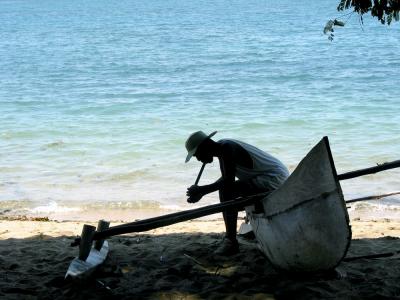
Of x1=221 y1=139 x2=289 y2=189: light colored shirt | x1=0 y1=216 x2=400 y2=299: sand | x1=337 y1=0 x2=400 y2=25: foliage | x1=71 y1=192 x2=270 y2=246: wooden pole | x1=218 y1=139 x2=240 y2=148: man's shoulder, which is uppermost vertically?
x1=337 y1=0 x2=400 y2=25: foliage

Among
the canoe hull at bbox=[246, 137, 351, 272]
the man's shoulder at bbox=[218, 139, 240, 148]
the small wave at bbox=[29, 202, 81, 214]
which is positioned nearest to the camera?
the canoe hull at bbox=[246, 137, 351, 272]

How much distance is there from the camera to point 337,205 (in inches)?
162

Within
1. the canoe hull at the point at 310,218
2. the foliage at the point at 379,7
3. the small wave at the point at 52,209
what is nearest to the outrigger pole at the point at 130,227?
the canoe hull at the point at 310,218

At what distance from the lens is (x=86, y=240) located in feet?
15.8

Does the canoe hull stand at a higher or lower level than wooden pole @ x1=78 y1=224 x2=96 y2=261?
higher

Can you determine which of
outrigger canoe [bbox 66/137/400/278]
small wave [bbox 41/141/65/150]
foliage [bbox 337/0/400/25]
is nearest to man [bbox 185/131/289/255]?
outrigger canoe [bbox 66/137/400/278]

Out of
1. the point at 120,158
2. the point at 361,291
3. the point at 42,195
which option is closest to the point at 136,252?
the point at 361,291

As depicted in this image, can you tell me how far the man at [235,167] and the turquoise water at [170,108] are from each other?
14.9 ft

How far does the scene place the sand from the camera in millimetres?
4461

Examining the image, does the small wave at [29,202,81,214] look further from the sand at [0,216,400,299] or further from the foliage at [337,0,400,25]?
the foliage at [337,0,400,25]

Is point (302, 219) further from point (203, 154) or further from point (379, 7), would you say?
point (379, 7)

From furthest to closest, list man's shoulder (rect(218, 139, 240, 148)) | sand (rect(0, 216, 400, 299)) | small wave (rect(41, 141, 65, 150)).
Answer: small wave (rect(41, 141, 65, 150)), man's shoulder (rect(218, 139, 240, 148)), sand (rect(0, 216, 400, 299))

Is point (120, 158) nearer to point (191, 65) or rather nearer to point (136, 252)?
point (136, 252)

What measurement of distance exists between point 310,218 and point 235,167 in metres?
1.03
